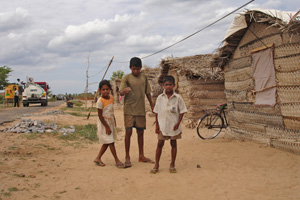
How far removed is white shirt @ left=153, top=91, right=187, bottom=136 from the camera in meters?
4.11

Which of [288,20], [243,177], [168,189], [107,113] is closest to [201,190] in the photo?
[168,189]

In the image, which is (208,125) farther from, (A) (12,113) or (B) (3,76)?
(B) (3,76)

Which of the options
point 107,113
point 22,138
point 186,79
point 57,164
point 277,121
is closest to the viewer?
point 107,113

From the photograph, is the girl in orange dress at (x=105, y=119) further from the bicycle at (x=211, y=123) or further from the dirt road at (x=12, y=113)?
the dirt road at (x=12, y=113)

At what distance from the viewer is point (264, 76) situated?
5.78 meters

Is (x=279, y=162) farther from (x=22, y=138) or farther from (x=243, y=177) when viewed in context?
(x=22, y=138)

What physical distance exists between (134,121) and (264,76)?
3.21 meters

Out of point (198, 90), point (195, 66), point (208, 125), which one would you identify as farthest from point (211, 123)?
point (195, 66)

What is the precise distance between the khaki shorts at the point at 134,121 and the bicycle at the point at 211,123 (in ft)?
9.92

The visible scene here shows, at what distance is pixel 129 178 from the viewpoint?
13.1ft

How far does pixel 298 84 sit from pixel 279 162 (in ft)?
5.02

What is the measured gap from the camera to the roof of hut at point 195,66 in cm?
977

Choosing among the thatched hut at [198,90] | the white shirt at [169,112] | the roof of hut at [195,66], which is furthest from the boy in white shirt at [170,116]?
the thatched hut at [198,90]

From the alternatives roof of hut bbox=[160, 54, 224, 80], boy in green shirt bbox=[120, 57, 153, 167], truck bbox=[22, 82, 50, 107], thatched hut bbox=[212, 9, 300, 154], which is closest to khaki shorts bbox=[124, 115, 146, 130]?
boy in green shirt bbox=[120, 57, 153, 167]
